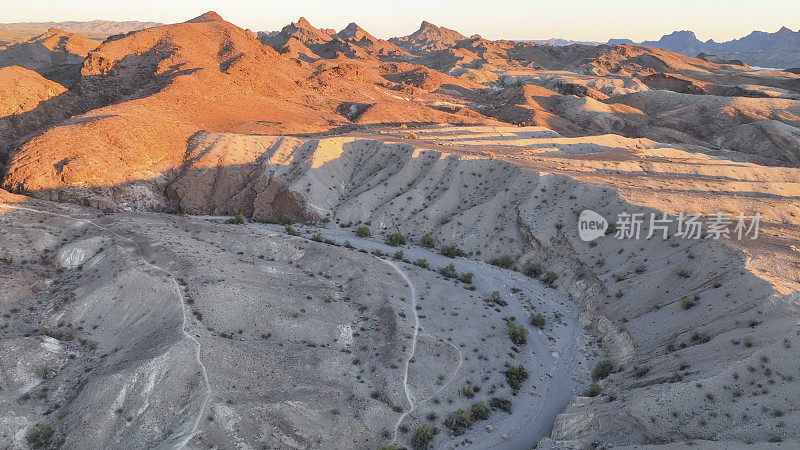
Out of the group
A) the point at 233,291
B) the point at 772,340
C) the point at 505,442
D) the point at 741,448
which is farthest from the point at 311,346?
the point at 772,340

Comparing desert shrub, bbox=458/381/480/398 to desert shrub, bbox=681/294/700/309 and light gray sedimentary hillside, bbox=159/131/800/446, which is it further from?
desert shrub, bbox=681/294/700/309

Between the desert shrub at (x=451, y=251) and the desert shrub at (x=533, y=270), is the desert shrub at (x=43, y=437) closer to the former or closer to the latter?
the desert shrub at (x=451, y=251)

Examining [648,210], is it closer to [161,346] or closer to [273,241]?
[273,241]

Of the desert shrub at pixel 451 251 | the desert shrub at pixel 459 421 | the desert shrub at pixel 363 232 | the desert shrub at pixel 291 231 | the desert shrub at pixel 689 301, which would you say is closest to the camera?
the desert shrub at pixel 459 421

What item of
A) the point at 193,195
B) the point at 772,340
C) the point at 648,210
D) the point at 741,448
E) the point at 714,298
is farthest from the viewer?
the point at 193,195

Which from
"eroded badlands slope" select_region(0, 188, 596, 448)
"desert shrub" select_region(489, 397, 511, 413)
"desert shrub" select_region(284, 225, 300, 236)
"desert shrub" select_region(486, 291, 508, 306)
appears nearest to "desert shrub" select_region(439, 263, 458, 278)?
"eroded badlands slope" select_region(0, 188, 596, 448)

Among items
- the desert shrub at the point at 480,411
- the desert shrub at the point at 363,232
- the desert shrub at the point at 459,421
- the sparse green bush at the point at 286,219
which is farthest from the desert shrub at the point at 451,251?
the desert shrub at the point at 459,421
